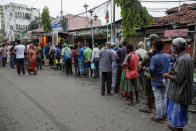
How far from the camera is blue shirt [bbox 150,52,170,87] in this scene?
11.5 feet

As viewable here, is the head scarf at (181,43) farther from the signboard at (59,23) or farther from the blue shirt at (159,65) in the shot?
the signboard at (59,23)

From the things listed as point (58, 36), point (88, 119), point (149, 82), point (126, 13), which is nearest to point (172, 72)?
point (149, 82)

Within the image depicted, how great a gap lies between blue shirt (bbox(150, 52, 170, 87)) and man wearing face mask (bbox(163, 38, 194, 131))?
0.76 meters

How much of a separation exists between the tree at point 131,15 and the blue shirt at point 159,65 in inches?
236

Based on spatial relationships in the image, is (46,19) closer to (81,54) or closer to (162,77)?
(81,54)

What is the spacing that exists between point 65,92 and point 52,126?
2722 millimetres

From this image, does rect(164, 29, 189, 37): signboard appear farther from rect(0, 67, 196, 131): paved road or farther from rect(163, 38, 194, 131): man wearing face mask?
rect(163, 38, 194, 131): man wearing face mask

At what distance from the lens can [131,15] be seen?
9078 mm

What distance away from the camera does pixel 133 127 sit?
3.39 meters

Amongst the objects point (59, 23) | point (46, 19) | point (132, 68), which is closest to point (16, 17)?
point (46, 19)

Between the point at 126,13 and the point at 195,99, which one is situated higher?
the point at 126,13

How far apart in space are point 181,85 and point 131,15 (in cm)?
722

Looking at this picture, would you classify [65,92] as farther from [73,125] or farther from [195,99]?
[195,99]

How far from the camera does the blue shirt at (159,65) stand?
11.5 ft
